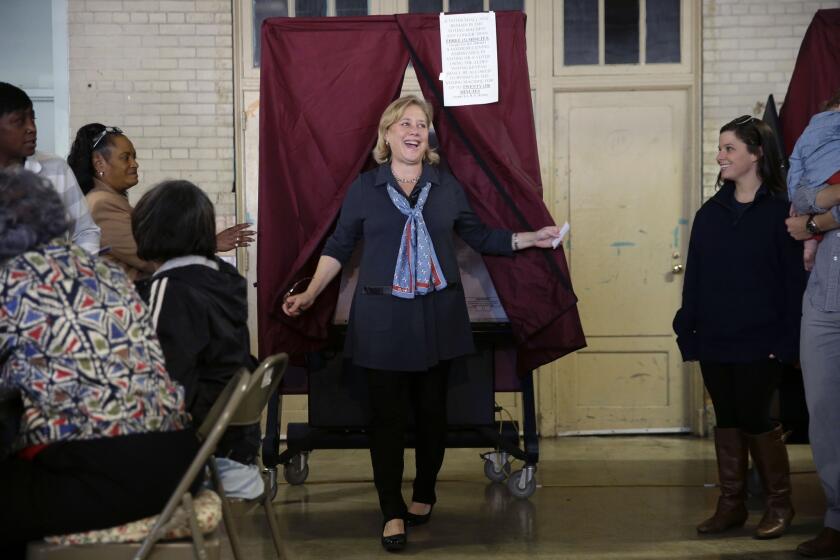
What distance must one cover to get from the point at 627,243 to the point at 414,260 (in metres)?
2.89

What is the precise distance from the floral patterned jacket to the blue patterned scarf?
1.68m

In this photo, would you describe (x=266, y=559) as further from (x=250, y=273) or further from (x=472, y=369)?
(x=250, y=273)

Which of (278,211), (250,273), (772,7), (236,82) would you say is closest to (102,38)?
(236,82)

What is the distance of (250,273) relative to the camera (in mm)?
6484

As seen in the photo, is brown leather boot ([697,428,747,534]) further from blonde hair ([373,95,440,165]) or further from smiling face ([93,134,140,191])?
smiling face ([93,134,140,191])

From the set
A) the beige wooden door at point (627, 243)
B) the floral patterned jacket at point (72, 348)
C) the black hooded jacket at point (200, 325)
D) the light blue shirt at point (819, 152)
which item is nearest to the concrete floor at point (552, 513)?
the black hooded jacket at point (200, 325)

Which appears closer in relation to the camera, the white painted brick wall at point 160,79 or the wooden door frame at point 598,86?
the white painted brick wall at point 160,79

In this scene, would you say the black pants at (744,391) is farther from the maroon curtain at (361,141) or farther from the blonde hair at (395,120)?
the blonde hair at (395,120)

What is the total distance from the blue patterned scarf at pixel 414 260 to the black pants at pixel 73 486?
172cm

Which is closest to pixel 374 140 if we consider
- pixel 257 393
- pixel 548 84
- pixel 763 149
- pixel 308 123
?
pixel 308 123

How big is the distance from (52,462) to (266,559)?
5.88 ft

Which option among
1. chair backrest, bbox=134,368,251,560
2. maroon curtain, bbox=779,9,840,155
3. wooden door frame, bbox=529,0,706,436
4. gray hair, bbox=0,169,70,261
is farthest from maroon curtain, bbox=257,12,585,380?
wooden door frame, bbox=529,0,706,436

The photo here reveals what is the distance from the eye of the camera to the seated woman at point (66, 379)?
2.26 meters

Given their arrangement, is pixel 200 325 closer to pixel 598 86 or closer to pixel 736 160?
pixel 736 160
